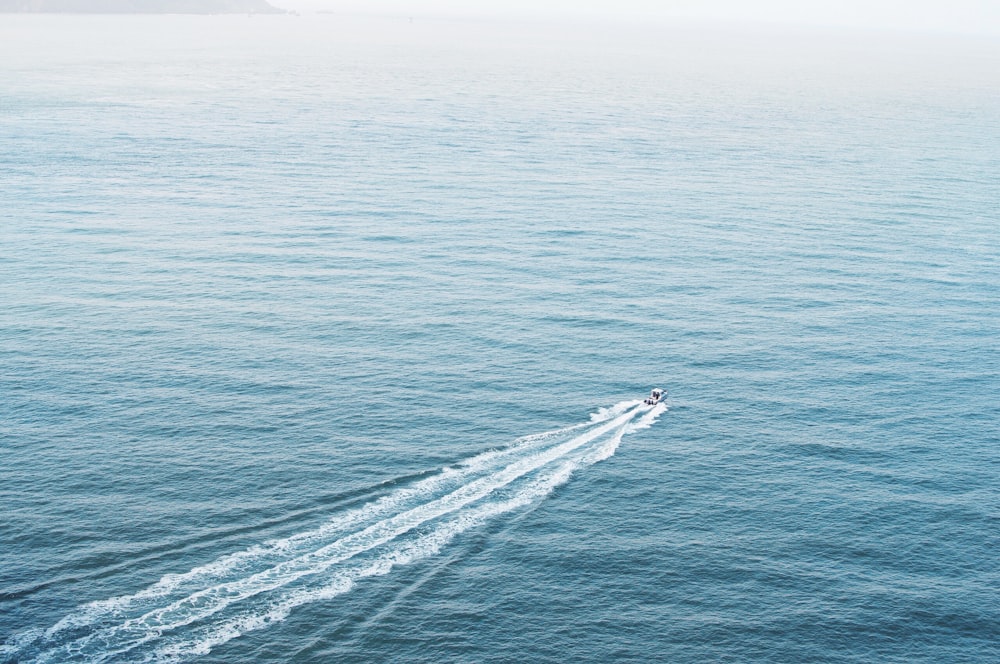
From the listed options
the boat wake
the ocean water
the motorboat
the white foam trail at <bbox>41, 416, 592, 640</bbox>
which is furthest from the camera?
the motorboat

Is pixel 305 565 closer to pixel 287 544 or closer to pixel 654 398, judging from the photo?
pixel 287 544

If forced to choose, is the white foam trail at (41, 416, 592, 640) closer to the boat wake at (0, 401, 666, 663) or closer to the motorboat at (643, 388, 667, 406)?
the boat wake at (0, 401, 666, 663)

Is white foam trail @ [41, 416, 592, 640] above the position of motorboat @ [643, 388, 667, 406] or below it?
below

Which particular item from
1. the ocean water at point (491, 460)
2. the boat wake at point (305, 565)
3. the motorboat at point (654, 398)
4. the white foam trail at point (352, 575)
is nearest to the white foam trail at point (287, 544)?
the boat wake at point (305, 565)

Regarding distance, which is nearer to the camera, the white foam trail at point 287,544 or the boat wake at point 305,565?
the boat wake at point 305,565

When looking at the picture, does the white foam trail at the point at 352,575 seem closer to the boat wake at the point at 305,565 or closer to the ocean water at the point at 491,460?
the boat wake at the point at 305,565

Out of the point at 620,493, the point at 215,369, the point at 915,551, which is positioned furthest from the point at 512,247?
the point at 915,551

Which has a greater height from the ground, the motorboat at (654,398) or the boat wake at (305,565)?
the motorboat at (654,398)

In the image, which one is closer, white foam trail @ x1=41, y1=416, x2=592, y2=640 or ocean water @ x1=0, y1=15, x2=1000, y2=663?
white foam trail @ x1=41, y1=416, x2=592, y2=640

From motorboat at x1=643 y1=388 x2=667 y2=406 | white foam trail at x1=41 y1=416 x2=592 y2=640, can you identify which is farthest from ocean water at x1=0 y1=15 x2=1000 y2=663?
motorboat at x1=643 y1=388 x2=667 y2=406
